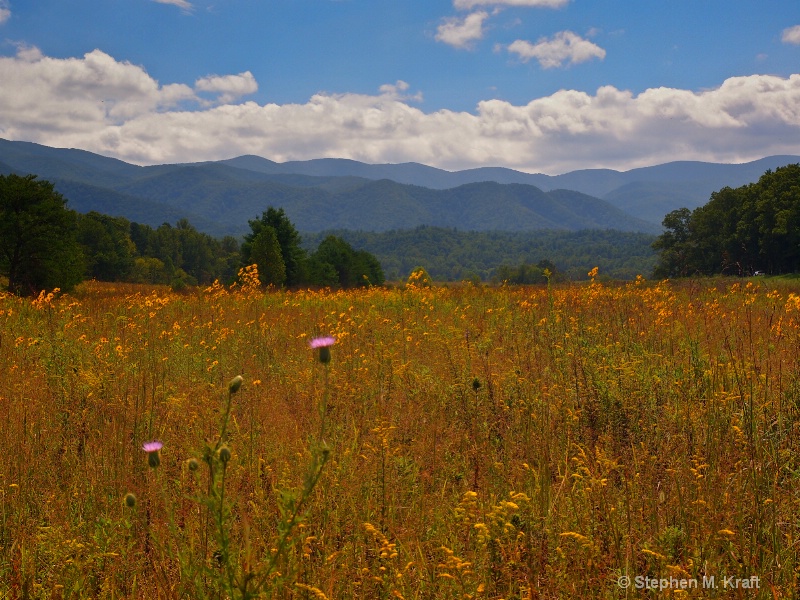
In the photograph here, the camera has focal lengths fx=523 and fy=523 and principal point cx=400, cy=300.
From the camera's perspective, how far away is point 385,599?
6.78 feet

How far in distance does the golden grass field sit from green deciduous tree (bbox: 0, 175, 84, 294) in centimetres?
1402

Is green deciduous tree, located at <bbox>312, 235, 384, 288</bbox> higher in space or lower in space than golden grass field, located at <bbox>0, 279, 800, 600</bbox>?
higher

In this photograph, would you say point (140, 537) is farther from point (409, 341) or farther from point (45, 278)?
point (45, 278)

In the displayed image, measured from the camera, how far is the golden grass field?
2.14 metres

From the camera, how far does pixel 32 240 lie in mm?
17922

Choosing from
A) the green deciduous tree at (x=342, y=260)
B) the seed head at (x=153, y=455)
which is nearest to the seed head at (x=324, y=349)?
the seed head at (x=153, y=455)

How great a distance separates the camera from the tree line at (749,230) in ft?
127

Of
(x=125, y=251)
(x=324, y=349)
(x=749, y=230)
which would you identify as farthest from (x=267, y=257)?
(x=125, y=251)

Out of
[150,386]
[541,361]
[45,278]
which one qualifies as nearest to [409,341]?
[541,361]

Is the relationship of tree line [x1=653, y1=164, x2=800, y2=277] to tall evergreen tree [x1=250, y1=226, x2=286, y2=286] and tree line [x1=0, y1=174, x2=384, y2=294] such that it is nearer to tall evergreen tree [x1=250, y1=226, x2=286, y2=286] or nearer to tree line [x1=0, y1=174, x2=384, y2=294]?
tall evergreen tree [x1=250, y1=226, x2=286, y2=286]

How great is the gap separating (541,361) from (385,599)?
3.75m

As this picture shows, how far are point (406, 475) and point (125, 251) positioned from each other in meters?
75.5

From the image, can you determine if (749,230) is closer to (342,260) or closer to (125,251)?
(342,260)

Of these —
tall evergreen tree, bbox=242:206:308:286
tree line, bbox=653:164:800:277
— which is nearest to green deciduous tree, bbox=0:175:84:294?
tall evergreen tree, bbox=242:206:308:286
